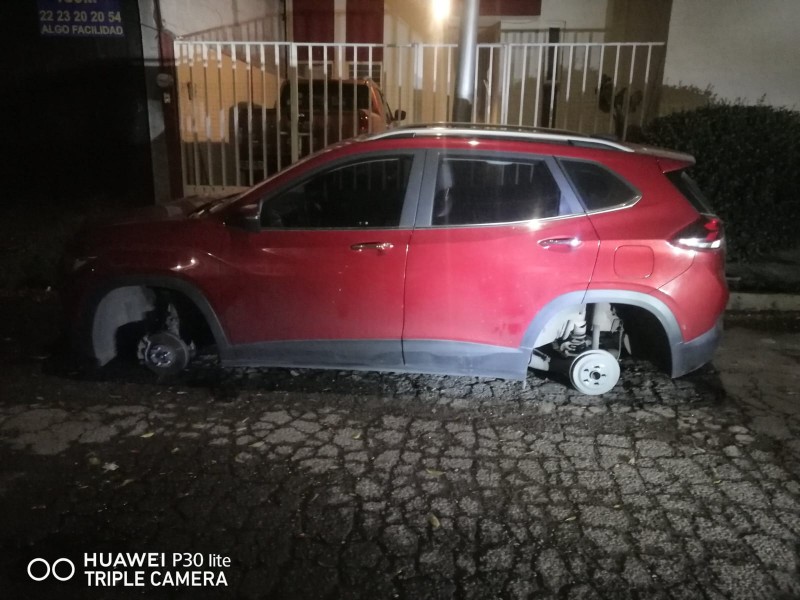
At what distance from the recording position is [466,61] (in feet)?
20.0

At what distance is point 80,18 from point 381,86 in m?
3.80

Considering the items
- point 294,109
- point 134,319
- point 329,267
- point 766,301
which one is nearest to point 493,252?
point 329,267

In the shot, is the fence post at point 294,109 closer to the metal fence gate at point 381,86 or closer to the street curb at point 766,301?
the metal fence gate at point 381,86

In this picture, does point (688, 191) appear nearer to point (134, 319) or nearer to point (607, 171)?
point (607, 171)

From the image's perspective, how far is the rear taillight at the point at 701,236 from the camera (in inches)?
159

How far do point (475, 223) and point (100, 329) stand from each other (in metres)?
2.58

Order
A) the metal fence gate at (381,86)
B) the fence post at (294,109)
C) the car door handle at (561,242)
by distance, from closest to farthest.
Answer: the car door handle at (561,242) < the fence post at (294,109) < the metal fence gate at (381,86)

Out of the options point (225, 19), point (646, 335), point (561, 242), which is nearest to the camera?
point (561, 242)

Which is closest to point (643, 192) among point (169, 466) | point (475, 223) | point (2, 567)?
point (475, 223)

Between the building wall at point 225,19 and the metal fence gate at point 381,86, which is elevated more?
the building wall at point 225,19

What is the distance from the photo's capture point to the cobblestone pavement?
2816 millimetres

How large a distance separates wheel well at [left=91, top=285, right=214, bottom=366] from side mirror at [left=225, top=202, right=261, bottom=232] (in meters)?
0.70

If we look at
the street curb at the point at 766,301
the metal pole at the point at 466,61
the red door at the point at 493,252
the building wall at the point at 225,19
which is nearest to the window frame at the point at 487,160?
the red door at the point at 493,252

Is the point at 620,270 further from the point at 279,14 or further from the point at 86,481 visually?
the point at 279,14
